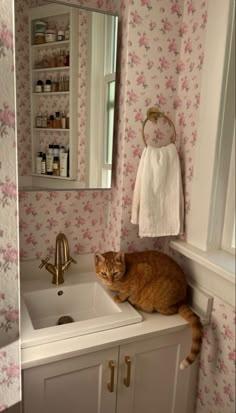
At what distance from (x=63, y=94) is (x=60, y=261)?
771mm

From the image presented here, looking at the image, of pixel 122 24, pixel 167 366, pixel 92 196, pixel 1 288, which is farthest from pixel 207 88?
pixel 167 366

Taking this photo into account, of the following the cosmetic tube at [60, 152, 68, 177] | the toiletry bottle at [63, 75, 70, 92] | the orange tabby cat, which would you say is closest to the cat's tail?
the orange tabby cat

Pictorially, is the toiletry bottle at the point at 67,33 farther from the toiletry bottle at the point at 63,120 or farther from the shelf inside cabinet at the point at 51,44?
the toiletry bottle at the point at 63,120

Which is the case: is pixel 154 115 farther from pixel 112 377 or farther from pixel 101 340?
pixel 112 377

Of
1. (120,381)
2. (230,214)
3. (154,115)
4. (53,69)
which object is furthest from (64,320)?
(53,69)

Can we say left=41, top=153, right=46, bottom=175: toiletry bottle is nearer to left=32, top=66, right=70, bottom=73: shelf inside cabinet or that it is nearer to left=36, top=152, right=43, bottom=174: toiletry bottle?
left=36, top=152, right=43, bottom=174: toiletry bottle

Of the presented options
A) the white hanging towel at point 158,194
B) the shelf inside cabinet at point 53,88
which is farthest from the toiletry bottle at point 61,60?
the white hanging towel at point 158,194

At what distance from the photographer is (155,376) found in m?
1.23

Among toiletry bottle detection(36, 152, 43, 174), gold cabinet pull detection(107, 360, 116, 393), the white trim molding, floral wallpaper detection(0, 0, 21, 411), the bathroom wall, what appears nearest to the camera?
floral wallpaper detection(0, 0, 21, 411)

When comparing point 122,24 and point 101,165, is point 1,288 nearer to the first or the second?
point 101,165

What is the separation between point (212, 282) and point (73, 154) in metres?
0.81

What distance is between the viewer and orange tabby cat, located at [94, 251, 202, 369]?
1253mm

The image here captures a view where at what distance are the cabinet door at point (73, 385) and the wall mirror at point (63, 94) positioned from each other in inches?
28.3

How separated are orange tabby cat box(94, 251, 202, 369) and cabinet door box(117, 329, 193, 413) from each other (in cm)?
12
